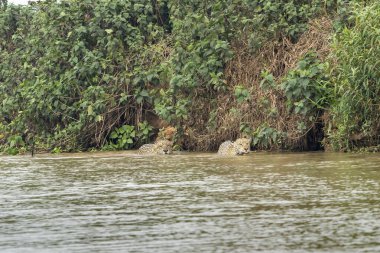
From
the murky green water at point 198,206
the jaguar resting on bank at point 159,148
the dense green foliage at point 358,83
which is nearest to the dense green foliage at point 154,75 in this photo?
the dense green foliage at point 358,83

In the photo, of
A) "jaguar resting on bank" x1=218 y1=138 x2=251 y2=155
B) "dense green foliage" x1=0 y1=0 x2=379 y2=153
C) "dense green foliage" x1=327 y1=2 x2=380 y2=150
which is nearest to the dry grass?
"dense green foliage" x1=0 y1=0 x2=379 y2=153

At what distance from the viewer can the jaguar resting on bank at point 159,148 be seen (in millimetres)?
14469

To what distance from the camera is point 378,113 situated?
12.5 metres

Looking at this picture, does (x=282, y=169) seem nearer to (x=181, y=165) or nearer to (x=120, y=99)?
(x=181, y=165)

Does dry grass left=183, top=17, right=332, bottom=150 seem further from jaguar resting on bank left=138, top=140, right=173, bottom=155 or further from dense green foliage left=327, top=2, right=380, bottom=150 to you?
dense green foliage left=327, top=2, right=380, bottom=150

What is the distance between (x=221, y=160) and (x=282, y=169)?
2105mm

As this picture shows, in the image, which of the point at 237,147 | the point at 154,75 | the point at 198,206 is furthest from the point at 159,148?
the point at 198,206

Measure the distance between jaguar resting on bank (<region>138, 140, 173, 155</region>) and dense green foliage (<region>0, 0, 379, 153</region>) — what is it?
542 mm

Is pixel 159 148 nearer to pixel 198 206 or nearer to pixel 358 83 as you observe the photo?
pixel 358 83

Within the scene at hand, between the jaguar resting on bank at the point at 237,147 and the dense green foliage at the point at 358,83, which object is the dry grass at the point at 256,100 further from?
the dense green foliage at the point at 358,83

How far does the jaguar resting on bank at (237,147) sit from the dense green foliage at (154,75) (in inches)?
12.6

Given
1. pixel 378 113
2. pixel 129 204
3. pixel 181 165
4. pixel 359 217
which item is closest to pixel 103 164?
pixel 181 165

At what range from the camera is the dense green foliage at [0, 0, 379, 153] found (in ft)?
44.1

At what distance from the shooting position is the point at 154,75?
1606 cm
